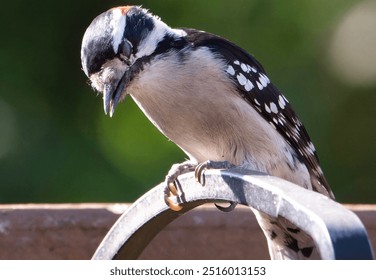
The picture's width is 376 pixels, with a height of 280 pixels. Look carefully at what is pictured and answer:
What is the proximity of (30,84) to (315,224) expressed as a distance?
7.88 ft

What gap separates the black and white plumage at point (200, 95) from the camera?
2.12 meters

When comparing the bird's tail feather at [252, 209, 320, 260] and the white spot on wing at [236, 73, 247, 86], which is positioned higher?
the white spot on wing at [236, 73, 247, 86]

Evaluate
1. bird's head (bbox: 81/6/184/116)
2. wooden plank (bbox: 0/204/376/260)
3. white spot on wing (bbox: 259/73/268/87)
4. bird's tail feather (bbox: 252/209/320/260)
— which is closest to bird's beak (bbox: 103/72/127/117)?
bird's head (bbox: 81/6/184/116)

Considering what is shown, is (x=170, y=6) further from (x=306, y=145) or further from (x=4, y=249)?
(x=4, y=249)

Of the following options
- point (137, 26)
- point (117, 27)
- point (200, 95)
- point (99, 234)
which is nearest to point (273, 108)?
point (200, 95)

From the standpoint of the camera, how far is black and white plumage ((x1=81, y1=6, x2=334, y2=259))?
212 cm

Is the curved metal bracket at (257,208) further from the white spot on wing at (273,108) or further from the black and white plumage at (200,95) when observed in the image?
the white spot on wing at (273,108)

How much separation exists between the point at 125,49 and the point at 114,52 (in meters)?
0.07

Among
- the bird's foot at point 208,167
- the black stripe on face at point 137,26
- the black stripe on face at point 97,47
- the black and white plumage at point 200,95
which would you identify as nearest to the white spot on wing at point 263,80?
the black and white plumage at point 200,95

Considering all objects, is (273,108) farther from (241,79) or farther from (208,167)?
(208,167)

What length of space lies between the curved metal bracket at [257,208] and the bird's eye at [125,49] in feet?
1.44

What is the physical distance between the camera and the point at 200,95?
7.58ft

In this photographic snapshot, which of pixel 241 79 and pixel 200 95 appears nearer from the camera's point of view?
pixel 200 95

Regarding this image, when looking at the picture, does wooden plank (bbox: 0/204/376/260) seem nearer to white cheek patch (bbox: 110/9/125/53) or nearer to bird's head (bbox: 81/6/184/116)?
bird's head (bbox: 81/6/184/116)
